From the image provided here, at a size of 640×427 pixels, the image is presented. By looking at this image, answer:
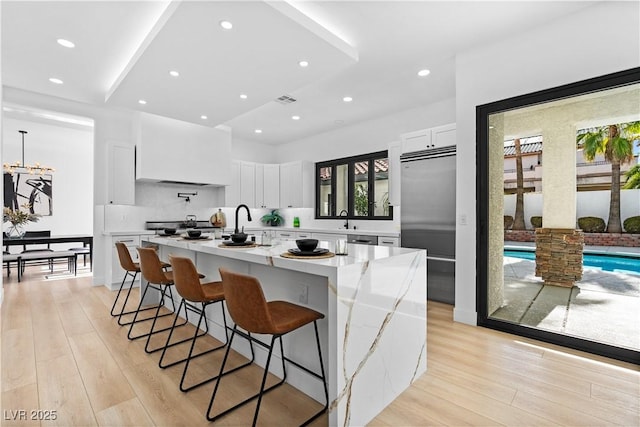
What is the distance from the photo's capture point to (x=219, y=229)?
6031 millimetres

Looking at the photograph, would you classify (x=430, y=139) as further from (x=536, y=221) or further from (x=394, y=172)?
(x=536, y=221)

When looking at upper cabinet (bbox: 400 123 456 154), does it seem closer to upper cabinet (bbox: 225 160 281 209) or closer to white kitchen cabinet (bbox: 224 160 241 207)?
upper cabinet (bbox: 225 160 281 209)

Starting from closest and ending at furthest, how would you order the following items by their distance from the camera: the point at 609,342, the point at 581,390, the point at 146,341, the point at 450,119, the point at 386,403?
the point at 386,403 < the point at 581,390 < the point at 609,342 < the point at 146,341 < the point at 450,119

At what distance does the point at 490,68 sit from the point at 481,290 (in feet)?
7.39

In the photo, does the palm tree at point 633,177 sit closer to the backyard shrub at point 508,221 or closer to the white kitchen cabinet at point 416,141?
the backyard shrub at point 508,221

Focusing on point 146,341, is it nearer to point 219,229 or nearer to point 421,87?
point 219,229

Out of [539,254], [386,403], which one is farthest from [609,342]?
[386,403]

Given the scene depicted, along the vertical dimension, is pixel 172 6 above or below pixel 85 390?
above

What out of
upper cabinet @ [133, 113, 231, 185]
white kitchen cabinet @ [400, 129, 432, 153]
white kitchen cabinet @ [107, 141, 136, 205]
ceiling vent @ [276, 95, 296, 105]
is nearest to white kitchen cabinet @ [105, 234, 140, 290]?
white kitchen cabinet @ [107, 141, 136, 205]

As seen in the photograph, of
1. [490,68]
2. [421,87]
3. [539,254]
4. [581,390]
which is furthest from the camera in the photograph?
[421,87]

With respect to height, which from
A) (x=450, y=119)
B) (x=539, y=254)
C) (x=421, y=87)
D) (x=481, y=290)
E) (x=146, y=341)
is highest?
(x=421, y=87)

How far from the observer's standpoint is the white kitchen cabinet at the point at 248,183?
646 cm

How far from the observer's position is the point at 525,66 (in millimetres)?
2926

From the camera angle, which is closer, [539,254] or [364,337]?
[364,337]
